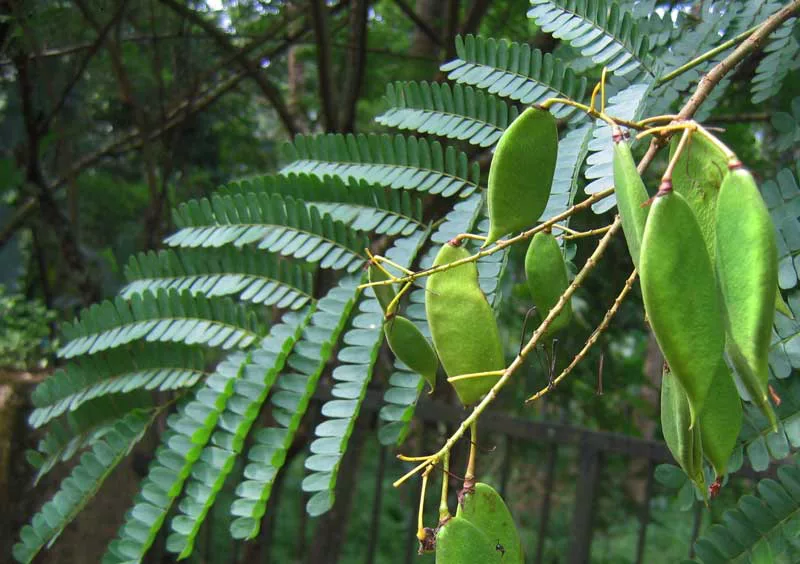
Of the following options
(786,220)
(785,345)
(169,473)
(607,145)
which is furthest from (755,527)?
(169,473)

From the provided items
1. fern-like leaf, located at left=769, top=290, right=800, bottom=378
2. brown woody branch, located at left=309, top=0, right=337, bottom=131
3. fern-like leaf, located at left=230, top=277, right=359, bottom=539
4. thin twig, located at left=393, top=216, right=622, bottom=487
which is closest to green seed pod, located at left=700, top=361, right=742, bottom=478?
thin twig, located at left=393, top=216, right=622, bottom=487

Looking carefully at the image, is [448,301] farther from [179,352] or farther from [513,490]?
[513,490]

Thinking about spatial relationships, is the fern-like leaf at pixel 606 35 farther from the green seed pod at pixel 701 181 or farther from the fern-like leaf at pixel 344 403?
the green seed pod at pixel 701 181

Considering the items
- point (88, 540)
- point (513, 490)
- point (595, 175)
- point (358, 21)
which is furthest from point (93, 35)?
point (513, 490)

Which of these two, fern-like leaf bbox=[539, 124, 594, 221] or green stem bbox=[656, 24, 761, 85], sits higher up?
green stem bbox=[656, 24, 761, 85]

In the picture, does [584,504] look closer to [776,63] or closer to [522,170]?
[776,63]

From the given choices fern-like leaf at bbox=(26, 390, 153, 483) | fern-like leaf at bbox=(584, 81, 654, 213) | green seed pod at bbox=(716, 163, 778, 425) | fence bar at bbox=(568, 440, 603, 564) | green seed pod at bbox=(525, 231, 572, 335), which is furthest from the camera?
fence bar at bbox=(568, 440, 603, 564)

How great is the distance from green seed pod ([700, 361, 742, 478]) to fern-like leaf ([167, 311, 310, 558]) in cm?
60

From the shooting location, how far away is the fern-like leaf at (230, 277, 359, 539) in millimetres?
925

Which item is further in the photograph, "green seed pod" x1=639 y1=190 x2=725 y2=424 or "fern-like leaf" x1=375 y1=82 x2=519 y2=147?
"fern-like leaf" x1=375 y1=82 x2=519 y2=147

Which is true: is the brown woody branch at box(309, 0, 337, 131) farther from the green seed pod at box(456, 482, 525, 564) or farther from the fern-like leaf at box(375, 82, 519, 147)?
the green seed pod at box(456, 482, 525, 564)

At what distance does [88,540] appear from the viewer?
220 cm

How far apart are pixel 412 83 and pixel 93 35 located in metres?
1.88

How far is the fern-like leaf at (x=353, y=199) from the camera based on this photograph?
1.16m
